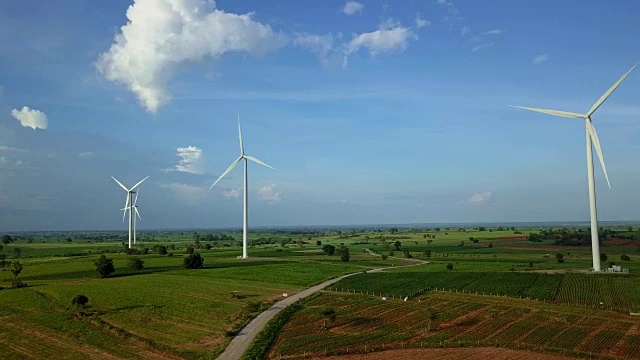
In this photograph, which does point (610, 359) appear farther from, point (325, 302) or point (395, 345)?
point (325, 302)

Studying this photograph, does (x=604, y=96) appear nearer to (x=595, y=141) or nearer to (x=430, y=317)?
(x=595, y=141)

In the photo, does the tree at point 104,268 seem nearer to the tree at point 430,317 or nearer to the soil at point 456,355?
the tree at point 430,317

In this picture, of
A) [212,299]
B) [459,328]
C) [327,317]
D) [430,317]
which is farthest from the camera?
[212,299]

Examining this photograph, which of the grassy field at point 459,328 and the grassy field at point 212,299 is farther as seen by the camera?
the grassy field at point 212,299

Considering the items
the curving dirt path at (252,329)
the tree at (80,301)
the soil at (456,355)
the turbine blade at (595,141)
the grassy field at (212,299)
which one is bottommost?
the soil at (456,355)

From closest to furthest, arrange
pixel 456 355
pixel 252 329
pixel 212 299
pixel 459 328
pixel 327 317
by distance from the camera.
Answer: pixel 456 355
pixel 459 328
pixel 252 329
pixel 327 317
pixel 212 299

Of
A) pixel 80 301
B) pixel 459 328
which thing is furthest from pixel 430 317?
pixel 80 301

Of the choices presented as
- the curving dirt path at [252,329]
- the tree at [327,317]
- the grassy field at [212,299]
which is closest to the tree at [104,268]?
the grassy field at [212,299]

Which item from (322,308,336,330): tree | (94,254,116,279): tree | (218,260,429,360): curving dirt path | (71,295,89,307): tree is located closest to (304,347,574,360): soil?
(218,260,429,360): curving dirt path

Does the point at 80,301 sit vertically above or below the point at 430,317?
above

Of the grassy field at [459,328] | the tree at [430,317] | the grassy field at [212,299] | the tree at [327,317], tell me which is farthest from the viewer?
the tree at [327,317]

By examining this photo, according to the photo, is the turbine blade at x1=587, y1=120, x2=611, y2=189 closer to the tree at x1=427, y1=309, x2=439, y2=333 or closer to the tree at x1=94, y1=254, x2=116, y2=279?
the tree at x1=427, y1=309, x2=439, y2=333
